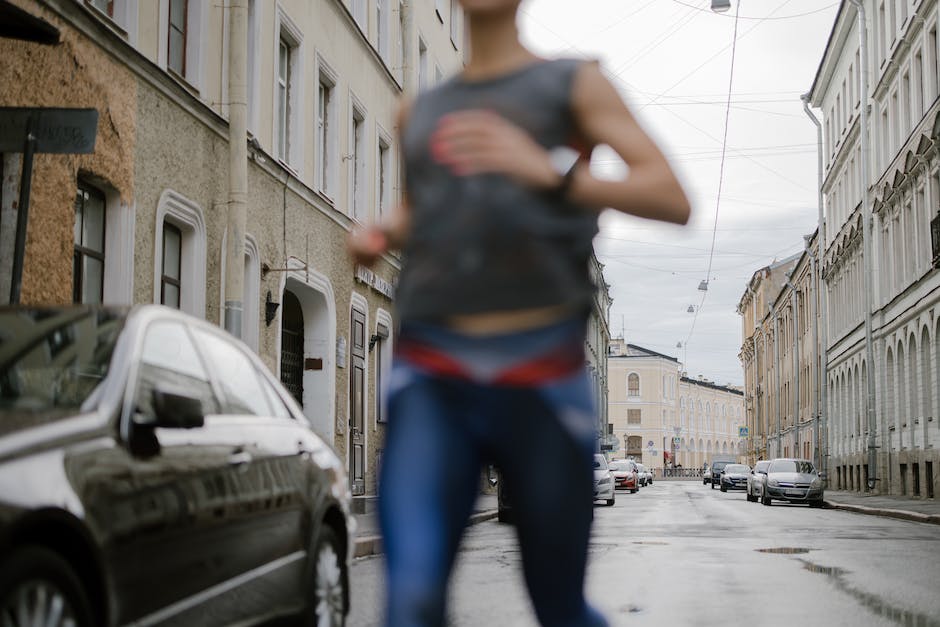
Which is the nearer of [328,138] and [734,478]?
[328,138]

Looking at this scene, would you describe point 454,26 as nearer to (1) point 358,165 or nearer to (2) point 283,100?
(1) point 358,165

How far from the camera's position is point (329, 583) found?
590cm

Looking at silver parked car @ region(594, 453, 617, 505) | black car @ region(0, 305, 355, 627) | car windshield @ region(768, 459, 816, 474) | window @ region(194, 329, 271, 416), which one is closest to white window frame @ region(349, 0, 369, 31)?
silver parked car @ region(594, 453, 617, 505)

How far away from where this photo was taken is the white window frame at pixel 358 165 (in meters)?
22.2

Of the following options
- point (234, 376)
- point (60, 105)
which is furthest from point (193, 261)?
point (234, 376)

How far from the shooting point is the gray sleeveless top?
2.24 metres

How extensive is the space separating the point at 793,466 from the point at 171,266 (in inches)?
970

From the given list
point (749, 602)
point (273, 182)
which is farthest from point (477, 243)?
point (273, 182)

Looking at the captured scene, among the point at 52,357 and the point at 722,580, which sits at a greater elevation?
the point at 52,357

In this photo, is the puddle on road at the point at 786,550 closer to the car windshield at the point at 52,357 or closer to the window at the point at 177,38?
the window at the point at 177,38

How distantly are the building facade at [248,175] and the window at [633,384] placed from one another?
9283 cm

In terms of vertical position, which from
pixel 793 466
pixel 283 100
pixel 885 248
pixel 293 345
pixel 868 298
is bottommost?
pixel 793 466

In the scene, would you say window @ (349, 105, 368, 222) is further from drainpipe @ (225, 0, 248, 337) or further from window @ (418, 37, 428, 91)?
drainpipe @ (225, 0, 248, 337)

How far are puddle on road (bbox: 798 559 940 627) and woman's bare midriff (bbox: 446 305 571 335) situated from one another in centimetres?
613
